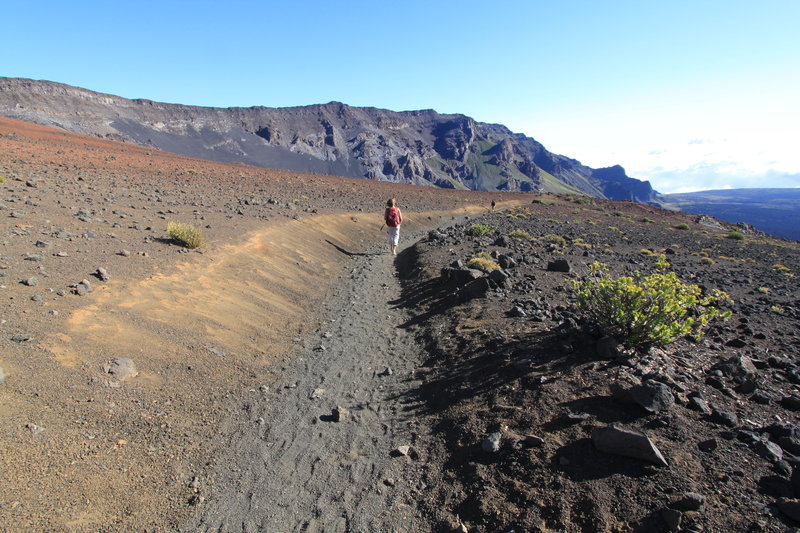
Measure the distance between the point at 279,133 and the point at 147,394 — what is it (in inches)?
5238

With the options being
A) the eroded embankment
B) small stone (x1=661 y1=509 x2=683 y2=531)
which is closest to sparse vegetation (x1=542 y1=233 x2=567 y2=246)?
the eroded embankment

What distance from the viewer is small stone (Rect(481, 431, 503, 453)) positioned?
463cm

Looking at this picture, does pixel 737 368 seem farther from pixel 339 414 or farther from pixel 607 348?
pixel 339 414

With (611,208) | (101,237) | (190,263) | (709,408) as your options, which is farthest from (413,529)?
(611,208)

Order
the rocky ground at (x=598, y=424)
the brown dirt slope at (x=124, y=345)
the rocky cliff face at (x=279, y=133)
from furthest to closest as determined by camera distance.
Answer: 1. the rocky cliff face at (x=279, y=133)
2. the brown dirt slope at (x=124, y=345)
3. the rocky ground at (x=598, y=424)

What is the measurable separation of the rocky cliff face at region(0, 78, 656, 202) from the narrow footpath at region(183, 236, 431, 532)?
9861cm

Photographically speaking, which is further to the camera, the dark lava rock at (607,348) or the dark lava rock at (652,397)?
the dark lava rock at (607,348)

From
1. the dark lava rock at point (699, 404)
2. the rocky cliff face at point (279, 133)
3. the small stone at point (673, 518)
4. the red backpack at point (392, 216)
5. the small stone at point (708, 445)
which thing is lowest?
the small stone at point (673, 518)

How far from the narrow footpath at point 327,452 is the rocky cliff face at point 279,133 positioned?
9861cm

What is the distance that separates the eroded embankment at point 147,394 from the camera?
12.5 feet

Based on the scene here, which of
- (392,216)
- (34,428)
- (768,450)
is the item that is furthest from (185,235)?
(768,450)

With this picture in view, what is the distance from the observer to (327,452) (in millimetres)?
5195

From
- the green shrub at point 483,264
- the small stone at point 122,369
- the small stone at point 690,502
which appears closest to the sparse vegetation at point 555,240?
the green shrub at point 483,264

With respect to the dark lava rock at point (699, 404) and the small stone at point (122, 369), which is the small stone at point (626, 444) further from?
the small stone at point (122, 369)
